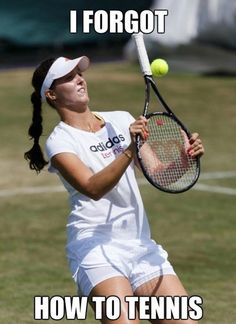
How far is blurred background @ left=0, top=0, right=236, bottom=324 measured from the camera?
10984mm

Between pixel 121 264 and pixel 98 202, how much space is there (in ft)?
1.39

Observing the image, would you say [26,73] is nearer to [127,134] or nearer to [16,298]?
[16,298]

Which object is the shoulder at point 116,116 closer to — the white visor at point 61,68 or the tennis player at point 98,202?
the tennis player at point 98,202

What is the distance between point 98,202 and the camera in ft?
24.0

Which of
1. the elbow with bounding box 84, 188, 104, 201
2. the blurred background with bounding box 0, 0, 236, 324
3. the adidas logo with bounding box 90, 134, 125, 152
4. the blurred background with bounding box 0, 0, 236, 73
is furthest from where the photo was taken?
the blurred background with bounding box 0, 0, 236, 73

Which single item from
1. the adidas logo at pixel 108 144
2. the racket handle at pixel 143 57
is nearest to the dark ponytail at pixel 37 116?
the adidas logo at pixel 108 144

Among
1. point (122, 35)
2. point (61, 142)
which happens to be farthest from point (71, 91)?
point (122, 35)

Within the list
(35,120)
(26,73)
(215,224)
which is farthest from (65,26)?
(35,120)

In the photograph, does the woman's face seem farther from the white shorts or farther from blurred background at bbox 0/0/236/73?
blurred background at bbox 0/0/236/73

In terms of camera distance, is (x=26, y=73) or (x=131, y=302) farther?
(x=26, y=73)

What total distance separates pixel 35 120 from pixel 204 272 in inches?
156

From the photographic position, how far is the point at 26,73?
27453 millimetres

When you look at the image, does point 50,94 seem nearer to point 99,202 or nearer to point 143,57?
point 143,57

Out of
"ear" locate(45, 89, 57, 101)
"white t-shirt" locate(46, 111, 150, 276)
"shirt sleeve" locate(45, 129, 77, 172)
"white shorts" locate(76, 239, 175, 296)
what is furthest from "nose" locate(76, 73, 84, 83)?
"white shorts" locate(76, 239, 175, 296)
